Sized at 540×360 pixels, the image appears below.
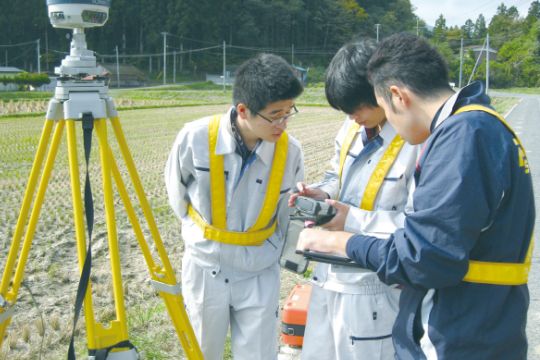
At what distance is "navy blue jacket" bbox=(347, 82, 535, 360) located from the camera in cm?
141

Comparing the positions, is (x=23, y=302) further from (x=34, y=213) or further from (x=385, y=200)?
(x=385, y=200)

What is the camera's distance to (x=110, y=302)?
13.4 feet

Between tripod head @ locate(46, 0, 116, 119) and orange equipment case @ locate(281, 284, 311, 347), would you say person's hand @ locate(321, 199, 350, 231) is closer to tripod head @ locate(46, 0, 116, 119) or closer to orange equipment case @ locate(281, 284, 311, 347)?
tripod head @ locate(46, 0, 116, 119)

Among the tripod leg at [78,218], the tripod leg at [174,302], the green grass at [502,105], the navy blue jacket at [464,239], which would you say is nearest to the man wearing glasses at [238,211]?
the tripod leg at [174,302]

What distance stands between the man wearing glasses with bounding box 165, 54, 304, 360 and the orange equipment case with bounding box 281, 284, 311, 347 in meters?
0.59

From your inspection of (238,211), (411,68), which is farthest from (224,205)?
(411,68)

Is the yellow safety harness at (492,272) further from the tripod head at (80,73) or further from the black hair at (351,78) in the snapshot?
the tripod head at (80,73)

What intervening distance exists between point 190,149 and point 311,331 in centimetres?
94

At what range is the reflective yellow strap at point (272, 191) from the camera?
246 centimetres

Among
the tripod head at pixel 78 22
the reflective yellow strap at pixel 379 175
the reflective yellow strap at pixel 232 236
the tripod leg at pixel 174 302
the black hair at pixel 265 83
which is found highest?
the tripod head at pixel 78 22

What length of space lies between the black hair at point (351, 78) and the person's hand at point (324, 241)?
1.94 feet

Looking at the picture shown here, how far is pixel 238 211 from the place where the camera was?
8.14 feet

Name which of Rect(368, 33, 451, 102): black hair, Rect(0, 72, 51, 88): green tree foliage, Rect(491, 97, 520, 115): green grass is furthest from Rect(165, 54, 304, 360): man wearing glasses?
Rect(0, 72, 51, 88): green tree foliage

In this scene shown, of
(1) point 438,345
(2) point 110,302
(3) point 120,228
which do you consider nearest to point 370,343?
(1) point 438,345
